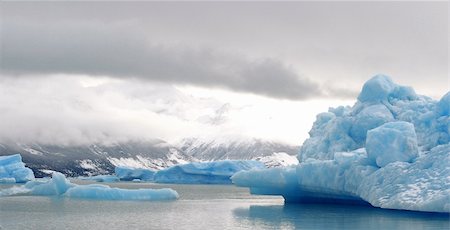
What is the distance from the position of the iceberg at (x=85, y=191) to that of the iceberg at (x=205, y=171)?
134ft

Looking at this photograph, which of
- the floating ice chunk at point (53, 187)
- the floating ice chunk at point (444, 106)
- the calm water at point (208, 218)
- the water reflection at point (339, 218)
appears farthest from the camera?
the floating ice chunk at point (53, 187)

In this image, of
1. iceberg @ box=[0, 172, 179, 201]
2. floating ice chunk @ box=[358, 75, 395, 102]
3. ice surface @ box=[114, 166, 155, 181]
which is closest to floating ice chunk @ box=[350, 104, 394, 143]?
floating ice chunk @ box=[358, 75, 395, 102]

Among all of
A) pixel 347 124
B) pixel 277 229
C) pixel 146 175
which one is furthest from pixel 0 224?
pixel 146 175

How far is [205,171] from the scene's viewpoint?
9375 cm

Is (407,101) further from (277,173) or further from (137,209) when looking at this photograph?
(137,209)

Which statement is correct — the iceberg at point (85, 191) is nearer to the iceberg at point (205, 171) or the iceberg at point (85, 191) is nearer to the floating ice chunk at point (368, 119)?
the floating ice chunk at point (368, 119)

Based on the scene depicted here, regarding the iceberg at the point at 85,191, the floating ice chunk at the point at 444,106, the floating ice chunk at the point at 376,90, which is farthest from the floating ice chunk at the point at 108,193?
the floating ice chunk at the point at 444,106

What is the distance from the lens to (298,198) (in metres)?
42.1

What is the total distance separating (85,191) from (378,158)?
24143mm

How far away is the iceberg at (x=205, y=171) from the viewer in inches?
3551

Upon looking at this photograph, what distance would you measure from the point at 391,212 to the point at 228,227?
11.1 m

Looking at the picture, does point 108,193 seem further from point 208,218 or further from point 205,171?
point 205,171

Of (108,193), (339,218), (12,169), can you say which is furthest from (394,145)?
(12,169)

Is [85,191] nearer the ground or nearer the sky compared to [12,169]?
nearer the ground
